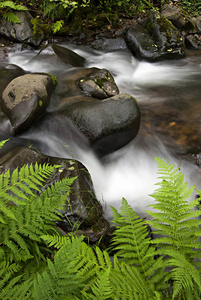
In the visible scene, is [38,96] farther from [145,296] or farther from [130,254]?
[145,296]

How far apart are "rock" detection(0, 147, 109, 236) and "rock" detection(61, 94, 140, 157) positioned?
846mm

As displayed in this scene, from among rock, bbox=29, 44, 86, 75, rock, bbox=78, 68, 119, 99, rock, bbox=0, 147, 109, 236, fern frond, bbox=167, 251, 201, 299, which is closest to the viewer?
fern frond, bbox=167, 251, 201, 299

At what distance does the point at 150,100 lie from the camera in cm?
582

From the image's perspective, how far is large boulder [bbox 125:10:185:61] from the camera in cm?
787

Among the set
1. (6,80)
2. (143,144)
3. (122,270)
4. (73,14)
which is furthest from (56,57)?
(122,270)

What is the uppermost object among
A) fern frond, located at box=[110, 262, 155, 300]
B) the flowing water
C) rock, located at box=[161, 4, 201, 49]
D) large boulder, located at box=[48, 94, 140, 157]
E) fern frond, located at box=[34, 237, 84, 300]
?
rock, located at box=[161, 4, 201, 49]

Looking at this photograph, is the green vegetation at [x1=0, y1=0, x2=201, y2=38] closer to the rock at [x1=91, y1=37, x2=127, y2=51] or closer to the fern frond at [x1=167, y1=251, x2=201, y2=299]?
the rock at [x1=91, y1=37, x2=127, y2=51]

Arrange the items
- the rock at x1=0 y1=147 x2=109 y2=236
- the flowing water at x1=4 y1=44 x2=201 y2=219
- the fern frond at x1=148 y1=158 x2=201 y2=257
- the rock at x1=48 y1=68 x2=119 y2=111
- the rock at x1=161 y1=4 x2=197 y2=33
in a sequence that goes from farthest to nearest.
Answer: the rock at x1=161 y1=4 x2=197 y2=33, the rock at x1=48 y1=68 x2=119 y2=111, the flowing water at x1=4 y1=44 x2=201 y2=219, the rock at x1=0 y1=147 x2=109 y2=236, the fern frond at x1=148 y1=158 x2=201 y2=257

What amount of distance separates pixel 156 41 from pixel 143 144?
4.95 m

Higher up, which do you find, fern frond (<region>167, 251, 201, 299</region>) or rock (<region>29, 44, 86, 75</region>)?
rock (<region>29, 44, 86, 75</region>)

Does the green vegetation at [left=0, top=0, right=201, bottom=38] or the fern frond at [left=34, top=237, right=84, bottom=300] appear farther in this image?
the green vegetation at [left=0, top=0, right=201, bottom=38]

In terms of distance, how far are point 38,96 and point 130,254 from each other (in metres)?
3.43

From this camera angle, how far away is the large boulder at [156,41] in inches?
310

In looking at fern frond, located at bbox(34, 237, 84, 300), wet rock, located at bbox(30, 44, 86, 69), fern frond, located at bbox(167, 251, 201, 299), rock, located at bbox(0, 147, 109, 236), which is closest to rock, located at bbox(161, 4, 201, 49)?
wet rock, located at bbox(30, 44, 86, 69)
